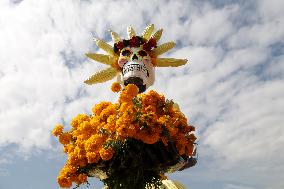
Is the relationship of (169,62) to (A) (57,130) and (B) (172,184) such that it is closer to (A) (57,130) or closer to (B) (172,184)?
(B) (172,184)

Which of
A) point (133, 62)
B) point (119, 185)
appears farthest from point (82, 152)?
point (133, 62)

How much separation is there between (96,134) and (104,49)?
3910mm

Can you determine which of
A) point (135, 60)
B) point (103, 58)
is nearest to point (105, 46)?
point (103, 58)

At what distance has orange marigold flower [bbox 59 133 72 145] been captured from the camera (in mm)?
5258

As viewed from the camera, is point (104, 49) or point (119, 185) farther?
point (104, 49)

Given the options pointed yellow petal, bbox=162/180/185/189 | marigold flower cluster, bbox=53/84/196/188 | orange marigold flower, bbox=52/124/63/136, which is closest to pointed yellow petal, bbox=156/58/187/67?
pointed yellow petal, bbox=162/180/185/189

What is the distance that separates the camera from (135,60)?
7898 millimetres

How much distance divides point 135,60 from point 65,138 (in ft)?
9.93

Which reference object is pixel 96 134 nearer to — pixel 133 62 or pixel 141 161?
pixel 141 161

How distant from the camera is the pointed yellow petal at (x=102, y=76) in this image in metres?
8.10

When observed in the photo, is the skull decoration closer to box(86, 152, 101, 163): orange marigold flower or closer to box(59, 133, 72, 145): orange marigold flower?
box(59, 133, 72, 145): orange marigold flower

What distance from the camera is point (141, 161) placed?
187 inches

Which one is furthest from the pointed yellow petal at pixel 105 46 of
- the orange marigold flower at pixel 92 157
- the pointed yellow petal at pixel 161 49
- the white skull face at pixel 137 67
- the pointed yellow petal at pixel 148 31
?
the orange marigold flower at pixel 92 157

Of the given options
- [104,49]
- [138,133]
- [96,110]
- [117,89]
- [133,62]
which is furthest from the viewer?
[104,49]
